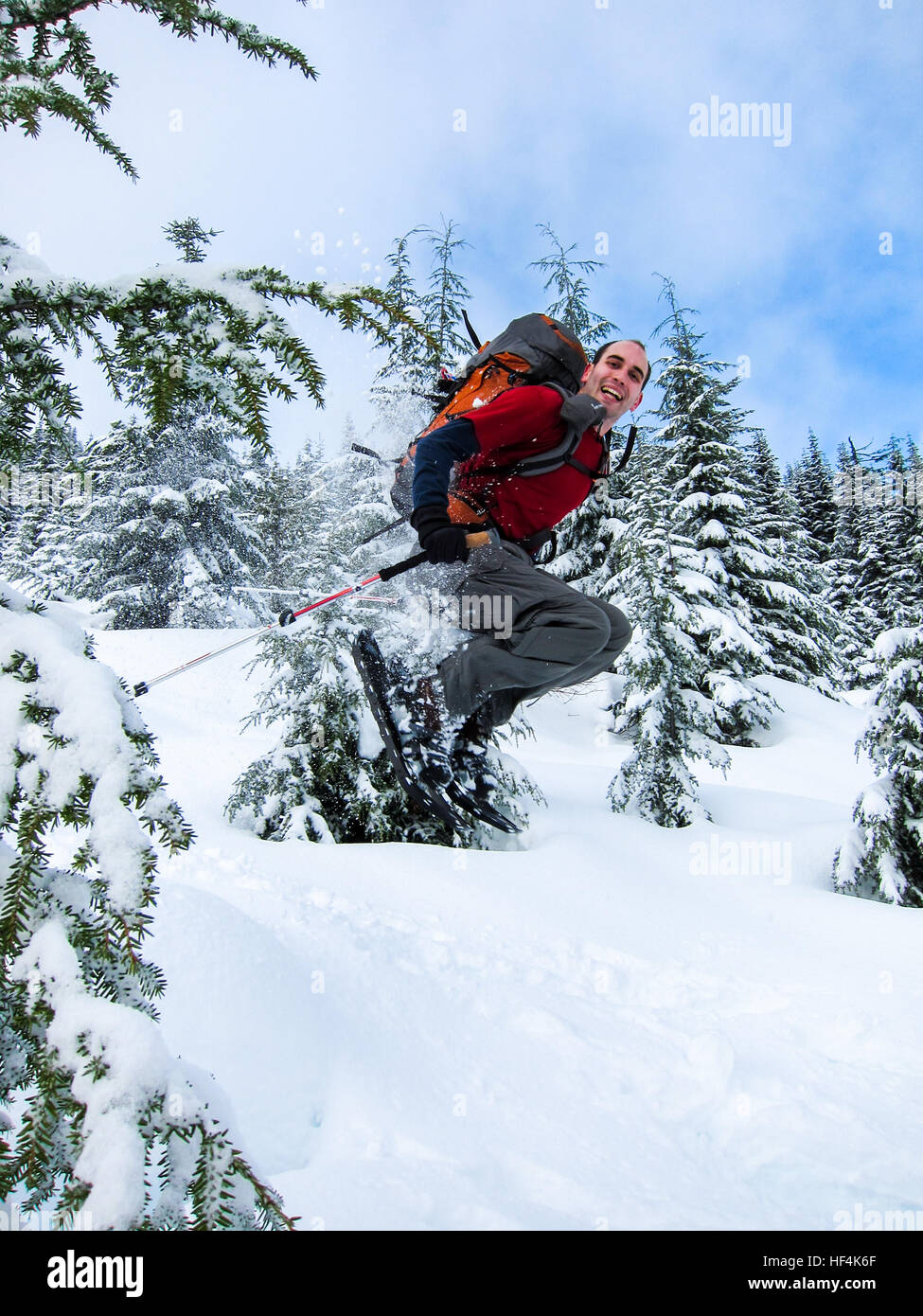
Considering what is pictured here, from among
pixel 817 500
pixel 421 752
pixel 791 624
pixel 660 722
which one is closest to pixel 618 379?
pixel 421 752

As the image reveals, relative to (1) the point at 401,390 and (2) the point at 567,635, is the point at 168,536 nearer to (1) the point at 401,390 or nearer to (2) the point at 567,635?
(1) the point at 401,390

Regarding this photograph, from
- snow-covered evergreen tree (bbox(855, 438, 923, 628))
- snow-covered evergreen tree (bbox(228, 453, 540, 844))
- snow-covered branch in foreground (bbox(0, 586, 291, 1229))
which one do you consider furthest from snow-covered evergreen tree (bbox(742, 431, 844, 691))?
snow-covered branch in foreground (bbox(0, 586, 291, 1229))

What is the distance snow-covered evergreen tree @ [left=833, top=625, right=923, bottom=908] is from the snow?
1.04m

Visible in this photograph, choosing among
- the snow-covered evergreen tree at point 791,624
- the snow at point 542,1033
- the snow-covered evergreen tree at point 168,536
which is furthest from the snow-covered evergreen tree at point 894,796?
the snow-covered evergreen tree at point 168,536

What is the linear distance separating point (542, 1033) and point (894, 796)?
5.96 metres

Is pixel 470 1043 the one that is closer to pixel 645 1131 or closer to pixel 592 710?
pixel 645 1131

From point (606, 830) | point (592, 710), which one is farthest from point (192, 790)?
point (592, 710)

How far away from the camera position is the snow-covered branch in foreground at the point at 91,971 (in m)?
1.18

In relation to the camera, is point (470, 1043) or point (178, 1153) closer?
point (178, 1153)

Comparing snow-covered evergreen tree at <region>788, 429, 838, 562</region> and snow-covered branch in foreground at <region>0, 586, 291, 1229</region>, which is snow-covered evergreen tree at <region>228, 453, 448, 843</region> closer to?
snow-covered branch in foreground at <region>0, 586, 291, 1229</region>

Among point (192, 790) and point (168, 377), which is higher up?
point (168, 377)
